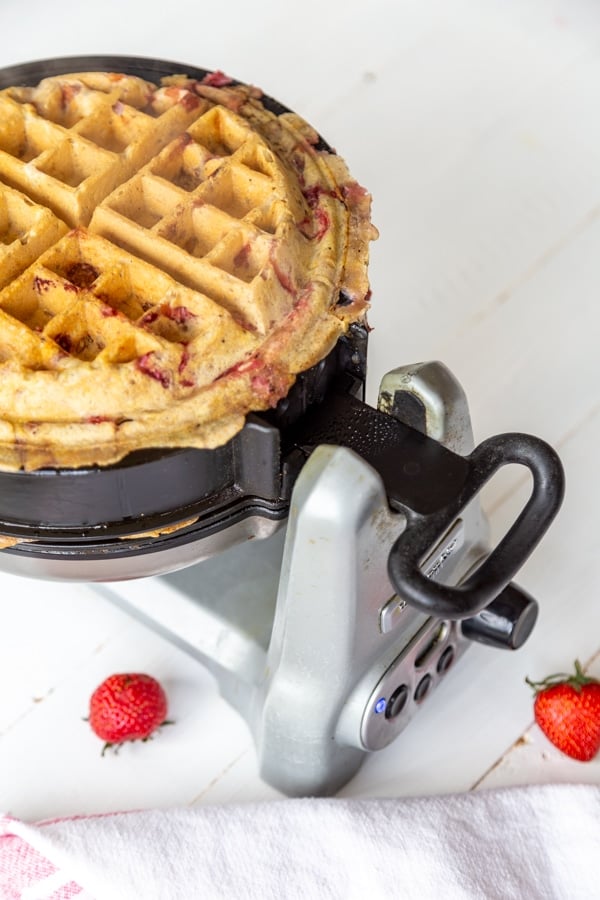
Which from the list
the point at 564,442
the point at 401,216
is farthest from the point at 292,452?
the point at 401,216

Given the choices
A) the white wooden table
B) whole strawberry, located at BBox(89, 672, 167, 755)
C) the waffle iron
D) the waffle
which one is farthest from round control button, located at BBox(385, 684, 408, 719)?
the waffle

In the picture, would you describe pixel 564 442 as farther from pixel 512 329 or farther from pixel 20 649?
pixel 20 649

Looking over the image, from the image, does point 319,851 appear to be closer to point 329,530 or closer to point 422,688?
point 422,688

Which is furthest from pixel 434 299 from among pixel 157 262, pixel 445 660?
pixel 157 262

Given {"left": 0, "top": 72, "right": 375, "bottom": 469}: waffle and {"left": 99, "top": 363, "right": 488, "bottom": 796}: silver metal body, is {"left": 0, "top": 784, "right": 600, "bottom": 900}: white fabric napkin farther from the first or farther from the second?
{"left": 0, "top": 72, "right": 375, "bottom": 469}: waffle

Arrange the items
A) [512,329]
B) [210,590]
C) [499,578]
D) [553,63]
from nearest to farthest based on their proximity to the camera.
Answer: [499,578] < [210,590] < [512,329] < [553,63]

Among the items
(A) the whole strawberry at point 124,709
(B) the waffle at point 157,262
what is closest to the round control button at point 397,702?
(A) the whole strawberry at point 124,709
